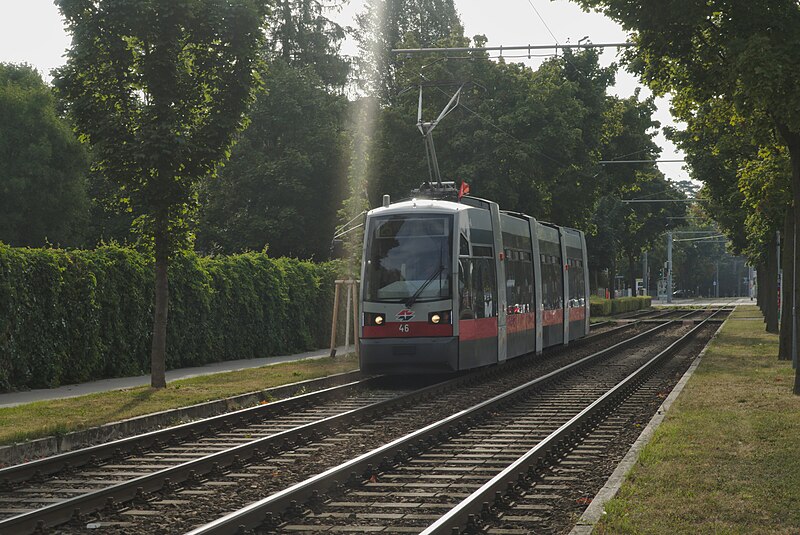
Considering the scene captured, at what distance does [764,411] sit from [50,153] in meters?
47.4

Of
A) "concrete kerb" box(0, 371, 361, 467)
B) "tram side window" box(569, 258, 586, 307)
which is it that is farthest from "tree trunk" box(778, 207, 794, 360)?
"concrete kerb" box(0, 371, 361, 467)

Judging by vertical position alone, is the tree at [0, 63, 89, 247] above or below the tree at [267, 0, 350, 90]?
below

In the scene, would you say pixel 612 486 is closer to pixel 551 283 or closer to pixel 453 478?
pixel 453 478

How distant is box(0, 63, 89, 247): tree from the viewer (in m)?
55.3

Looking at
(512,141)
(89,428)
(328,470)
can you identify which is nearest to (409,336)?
(89,428)

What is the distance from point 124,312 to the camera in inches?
925

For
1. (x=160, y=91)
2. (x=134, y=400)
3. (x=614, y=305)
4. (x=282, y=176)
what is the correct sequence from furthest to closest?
(x=614, y=305), (x=282, y=176), (x=160, y=91), (x=134, y=400)

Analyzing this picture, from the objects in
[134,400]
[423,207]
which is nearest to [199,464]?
[134,400]

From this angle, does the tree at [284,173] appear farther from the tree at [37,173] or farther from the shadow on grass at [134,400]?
the shadow on grass at [134,400]

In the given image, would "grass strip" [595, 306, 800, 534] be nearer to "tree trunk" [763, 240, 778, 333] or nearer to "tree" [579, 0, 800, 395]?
"tree" [579, 0, 800, 395]

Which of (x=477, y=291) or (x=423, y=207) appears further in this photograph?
(x=477, y=291)

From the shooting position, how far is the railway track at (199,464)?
909 cm

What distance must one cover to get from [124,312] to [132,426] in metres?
9.13

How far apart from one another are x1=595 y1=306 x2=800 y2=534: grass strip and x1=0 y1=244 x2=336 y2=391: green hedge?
33.2 ft
